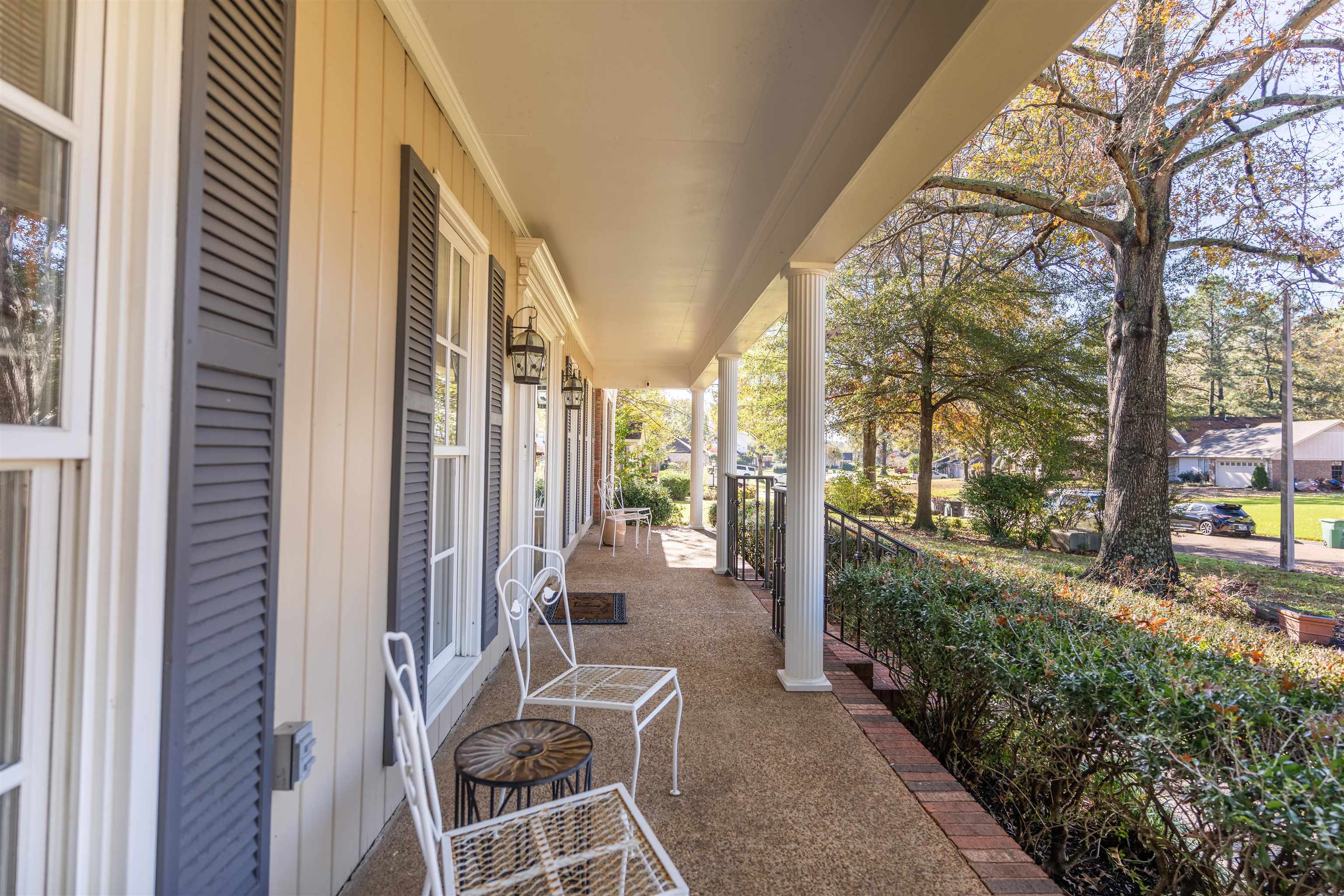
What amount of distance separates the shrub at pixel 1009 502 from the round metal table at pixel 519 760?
11.5 metres

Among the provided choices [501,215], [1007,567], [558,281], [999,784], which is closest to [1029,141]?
[1007,567]

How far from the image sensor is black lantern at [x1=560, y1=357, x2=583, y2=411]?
21.4ft

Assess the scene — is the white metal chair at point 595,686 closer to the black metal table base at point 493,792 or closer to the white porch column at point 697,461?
the black metal table base at point 493,792

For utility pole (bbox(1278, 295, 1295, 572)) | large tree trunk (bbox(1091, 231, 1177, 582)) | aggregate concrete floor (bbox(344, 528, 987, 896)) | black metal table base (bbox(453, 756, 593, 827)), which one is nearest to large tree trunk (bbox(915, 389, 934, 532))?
large tree trunk (bbox(1091, 231, 1177, 582))

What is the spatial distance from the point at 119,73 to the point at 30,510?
0.63 m

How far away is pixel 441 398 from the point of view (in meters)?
2.48

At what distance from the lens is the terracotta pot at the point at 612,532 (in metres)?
8.06

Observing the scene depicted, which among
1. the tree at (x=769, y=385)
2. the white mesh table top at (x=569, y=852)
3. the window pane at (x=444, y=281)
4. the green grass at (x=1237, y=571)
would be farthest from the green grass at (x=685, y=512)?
the white mesh table top at (x=569, y=852)

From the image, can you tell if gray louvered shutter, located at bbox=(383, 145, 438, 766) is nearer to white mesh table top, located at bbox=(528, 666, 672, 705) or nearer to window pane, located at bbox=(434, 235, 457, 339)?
window pane, located at bbox=(434, 235, 457, 339)

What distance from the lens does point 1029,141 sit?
5.89 metres

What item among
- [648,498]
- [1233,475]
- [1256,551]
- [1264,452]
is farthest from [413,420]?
[1233,475]

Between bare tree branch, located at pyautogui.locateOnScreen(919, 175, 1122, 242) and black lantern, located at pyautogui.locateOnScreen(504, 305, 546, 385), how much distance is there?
4.39m

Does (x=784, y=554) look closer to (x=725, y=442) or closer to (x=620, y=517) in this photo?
(x=725, y=442)

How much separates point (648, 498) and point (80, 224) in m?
11.2
